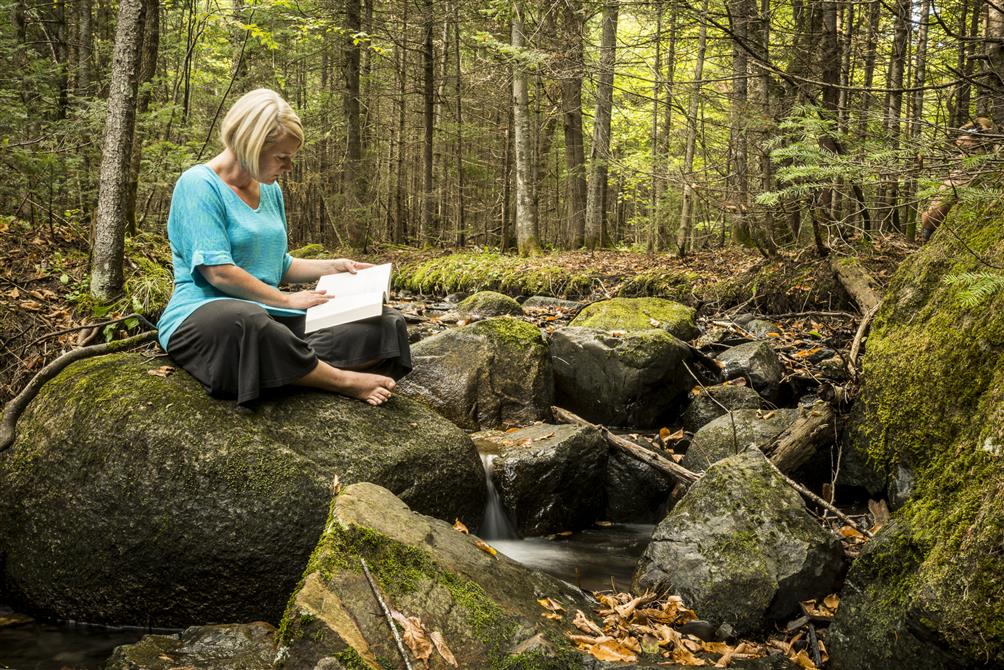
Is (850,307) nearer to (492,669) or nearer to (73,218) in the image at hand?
(492,669)

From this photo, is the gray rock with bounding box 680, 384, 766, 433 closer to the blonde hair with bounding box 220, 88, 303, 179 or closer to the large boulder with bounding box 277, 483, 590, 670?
the large boulder with bounding box 277, 483, 590, 670

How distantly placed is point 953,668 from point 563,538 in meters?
3.12

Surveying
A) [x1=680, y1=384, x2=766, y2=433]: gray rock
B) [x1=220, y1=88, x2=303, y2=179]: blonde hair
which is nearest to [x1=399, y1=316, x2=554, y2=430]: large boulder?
[x1=680, y1=384, x2=766, y2=433]: gray rock

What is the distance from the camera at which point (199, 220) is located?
3.90 meters

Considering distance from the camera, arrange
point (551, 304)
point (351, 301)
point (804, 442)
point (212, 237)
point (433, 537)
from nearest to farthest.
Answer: point (433, 537) < point (212, 237) < point (351, 301) < point (804, 442) < point (551, 304)

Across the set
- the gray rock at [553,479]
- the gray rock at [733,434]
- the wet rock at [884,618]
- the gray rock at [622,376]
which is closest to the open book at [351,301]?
the gray rock at [553,479]

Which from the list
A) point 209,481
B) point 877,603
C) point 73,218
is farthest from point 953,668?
point 73,218

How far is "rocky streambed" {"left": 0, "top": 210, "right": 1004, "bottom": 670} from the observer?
2.84m

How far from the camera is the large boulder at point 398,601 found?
2551mm

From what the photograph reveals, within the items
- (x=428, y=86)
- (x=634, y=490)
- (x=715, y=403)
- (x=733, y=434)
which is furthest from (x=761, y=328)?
(x=428, y=86)

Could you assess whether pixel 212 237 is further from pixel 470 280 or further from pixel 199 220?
pixel 470 280

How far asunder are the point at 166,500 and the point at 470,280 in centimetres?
1145

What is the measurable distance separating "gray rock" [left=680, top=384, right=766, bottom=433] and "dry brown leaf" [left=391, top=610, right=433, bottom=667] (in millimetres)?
5007

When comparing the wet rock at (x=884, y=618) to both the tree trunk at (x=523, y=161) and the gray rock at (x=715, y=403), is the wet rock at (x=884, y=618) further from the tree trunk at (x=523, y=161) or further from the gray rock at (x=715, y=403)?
the tree trunk at (x=523, y=161)
